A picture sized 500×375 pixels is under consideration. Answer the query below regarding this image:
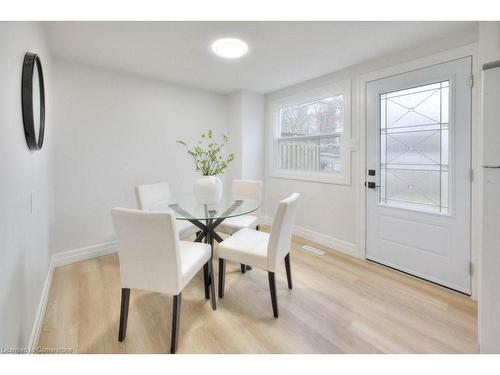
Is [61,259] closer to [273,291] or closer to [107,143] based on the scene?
[107,143]

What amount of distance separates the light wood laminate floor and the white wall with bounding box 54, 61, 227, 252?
2.18 feet

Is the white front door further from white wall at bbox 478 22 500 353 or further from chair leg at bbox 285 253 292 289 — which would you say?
chair leg at bbox 285 253 292 289

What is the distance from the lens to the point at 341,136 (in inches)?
117

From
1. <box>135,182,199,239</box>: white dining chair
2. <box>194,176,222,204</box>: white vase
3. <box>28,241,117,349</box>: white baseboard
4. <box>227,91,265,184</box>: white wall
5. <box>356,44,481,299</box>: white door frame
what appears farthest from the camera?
<box>227,91,265,184</box>: white wall

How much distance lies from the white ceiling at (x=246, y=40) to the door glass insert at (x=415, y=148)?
0.47 metres

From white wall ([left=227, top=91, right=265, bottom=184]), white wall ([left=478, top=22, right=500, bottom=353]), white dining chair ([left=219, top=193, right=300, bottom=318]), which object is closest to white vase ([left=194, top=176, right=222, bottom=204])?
white dining chair ([left=219, top=193, right=300, bottom=318])

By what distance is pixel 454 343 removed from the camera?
4.97 ft

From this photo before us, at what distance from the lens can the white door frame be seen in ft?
6.26

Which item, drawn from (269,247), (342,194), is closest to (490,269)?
(269,247)

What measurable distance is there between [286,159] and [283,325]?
253 centimetres

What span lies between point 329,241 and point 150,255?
2346mm

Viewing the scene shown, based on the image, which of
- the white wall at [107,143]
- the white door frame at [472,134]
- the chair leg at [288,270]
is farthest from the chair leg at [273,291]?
the white wall at [107,143]

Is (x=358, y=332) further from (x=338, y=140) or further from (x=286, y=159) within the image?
(x=286, y=159)
